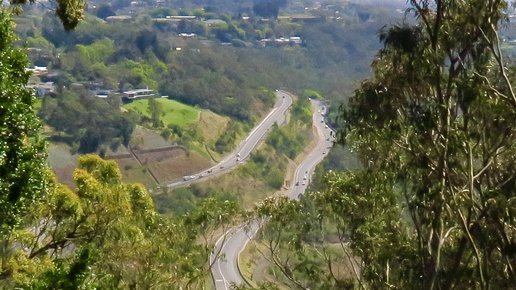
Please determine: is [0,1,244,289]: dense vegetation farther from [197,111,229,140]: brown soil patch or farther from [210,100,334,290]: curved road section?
[197,111,229,140]: brown soil patch

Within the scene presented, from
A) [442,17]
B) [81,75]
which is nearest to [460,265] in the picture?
[442,17]

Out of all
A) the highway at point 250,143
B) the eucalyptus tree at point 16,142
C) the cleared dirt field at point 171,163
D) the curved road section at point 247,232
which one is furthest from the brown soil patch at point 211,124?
the eucalyptus tree at point 16,142

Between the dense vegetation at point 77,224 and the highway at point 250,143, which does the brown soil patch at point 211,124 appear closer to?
the highway at point 250,143

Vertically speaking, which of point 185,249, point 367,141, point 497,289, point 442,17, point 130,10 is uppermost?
point 442,17

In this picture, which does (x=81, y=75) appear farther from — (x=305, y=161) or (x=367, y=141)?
(x=367, y=141)

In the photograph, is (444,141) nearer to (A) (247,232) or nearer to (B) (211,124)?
(A) (247,232)

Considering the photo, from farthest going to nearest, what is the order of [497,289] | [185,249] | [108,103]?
[108,103]
[185,249]
[497,289]
